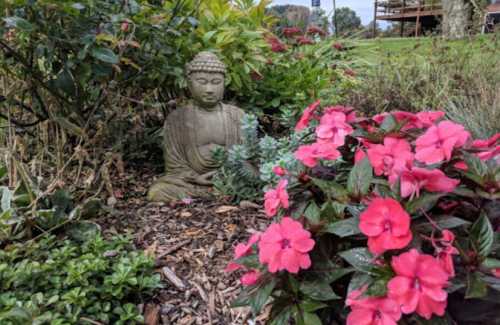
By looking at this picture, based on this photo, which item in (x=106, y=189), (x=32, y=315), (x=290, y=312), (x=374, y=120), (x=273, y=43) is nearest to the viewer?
(x=290, y=312)

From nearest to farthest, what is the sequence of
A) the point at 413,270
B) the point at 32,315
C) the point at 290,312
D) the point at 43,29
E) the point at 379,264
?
the point at 413,270 < the point at 379,264 < the point at 290,312 < the point at 32,315 < the point at 43,29

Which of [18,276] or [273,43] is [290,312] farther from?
[273,43]

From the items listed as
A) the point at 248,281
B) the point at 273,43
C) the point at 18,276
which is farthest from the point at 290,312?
the point at 273,43

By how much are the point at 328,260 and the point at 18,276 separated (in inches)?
49.6

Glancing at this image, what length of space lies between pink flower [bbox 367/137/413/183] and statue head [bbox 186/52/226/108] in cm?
178

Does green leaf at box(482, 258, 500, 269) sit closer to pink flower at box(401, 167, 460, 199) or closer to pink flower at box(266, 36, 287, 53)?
pink flower at box(401, 167, 460, 199)

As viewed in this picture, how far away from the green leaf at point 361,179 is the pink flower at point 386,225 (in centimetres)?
15

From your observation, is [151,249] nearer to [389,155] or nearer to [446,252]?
[389,155]

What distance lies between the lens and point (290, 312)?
1072 mm

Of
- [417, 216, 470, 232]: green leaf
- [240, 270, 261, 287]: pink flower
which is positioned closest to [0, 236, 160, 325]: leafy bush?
[240, 270, 261, 287]: pink flower

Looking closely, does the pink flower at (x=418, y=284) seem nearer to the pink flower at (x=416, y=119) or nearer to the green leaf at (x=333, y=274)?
the green leaf at (x=333, y=274)

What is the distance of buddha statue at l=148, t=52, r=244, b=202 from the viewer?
8.81ft

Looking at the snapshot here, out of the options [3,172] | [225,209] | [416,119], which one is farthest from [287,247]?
[3,172]

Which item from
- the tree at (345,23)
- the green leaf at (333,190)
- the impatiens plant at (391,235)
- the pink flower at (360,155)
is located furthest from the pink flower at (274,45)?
the tree at (345,23)
